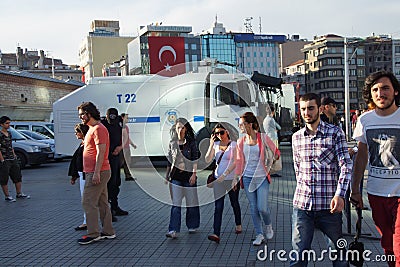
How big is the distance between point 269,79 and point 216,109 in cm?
387

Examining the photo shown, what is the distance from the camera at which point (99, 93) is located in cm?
1598

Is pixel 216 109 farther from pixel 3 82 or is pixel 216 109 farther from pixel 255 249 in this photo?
pixel 3 82

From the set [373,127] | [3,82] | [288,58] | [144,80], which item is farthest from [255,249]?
[288,58]

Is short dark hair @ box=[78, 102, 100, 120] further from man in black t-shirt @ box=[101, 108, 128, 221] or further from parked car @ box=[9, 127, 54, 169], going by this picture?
parked car @ box=[9, 127, 54, 169]

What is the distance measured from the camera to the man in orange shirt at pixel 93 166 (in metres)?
6.51

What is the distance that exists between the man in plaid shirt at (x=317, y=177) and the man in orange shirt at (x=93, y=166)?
325 centimetres

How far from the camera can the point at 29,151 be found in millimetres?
17297

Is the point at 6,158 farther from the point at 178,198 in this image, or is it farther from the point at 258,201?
the point at 258,201

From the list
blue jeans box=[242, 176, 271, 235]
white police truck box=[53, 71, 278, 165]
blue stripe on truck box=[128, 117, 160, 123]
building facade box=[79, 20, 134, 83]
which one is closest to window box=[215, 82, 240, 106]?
white police truck box=[53, 71, 278, 165]

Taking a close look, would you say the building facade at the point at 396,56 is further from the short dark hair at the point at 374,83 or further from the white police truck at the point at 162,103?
the short dark hair at the point at 374,83

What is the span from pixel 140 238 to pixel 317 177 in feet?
11.5

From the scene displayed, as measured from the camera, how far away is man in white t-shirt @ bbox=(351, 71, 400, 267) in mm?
3889

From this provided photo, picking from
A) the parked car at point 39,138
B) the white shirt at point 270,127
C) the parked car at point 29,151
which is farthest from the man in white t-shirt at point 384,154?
the parked car at point 39,138

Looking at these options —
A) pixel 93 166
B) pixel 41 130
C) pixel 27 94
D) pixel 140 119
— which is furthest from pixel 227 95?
pixel 27 94
